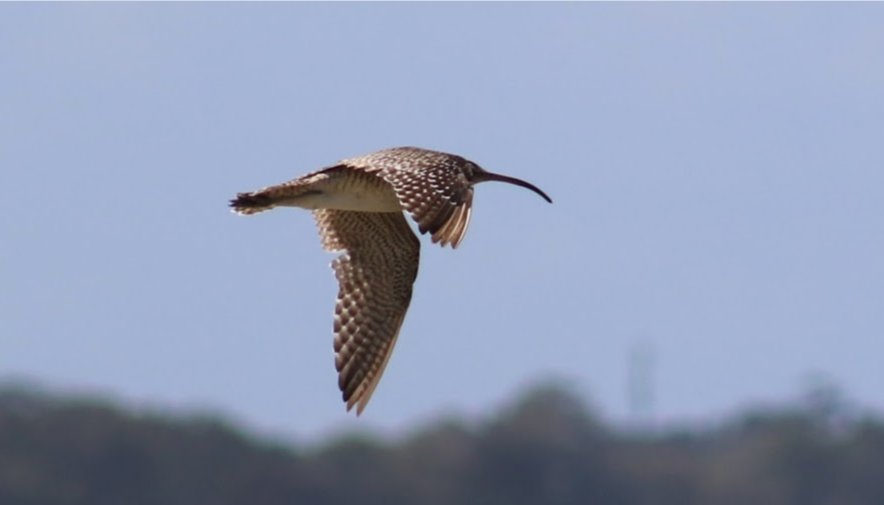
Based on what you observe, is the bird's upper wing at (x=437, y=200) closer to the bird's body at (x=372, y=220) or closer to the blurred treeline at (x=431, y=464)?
the bird's body at (x=372, y=220)

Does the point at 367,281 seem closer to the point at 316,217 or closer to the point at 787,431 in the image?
the point at 316,217

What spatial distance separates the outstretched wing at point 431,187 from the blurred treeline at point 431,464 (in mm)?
77107

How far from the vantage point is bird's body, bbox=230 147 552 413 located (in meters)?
20.7

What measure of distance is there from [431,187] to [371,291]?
111 inches

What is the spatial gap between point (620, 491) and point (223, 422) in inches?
611

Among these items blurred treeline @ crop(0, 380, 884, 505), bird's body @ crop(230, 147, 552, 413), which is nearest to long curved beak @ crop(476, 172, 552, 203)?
bird's body @ crop(230, 147, 552, 413)

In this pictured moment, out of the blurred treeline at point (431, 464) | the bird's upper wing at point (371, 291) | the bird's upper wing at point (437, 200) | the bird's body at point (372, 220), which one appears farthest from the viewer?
the blurred treeline at point (431, 464)

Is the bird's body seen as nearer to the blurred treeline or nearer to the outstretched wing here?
the outstretched wing

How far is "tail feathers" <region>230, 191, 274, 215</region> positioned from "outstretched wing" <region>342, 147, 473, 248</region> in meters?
0.62

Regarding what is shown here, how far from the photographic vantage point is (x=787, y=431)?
118625 mm

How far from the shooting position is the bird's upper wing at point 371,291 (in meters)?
22.9

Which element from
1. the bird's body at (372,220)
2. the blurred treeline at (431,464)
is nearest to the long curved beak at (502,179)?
the bird's body at (372,220)

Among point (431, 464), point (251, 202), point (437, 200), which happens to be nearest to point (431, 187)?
point (437, 200)

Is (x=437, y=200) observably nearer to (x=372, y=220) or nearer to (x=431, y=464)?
(x=372, y=220)
